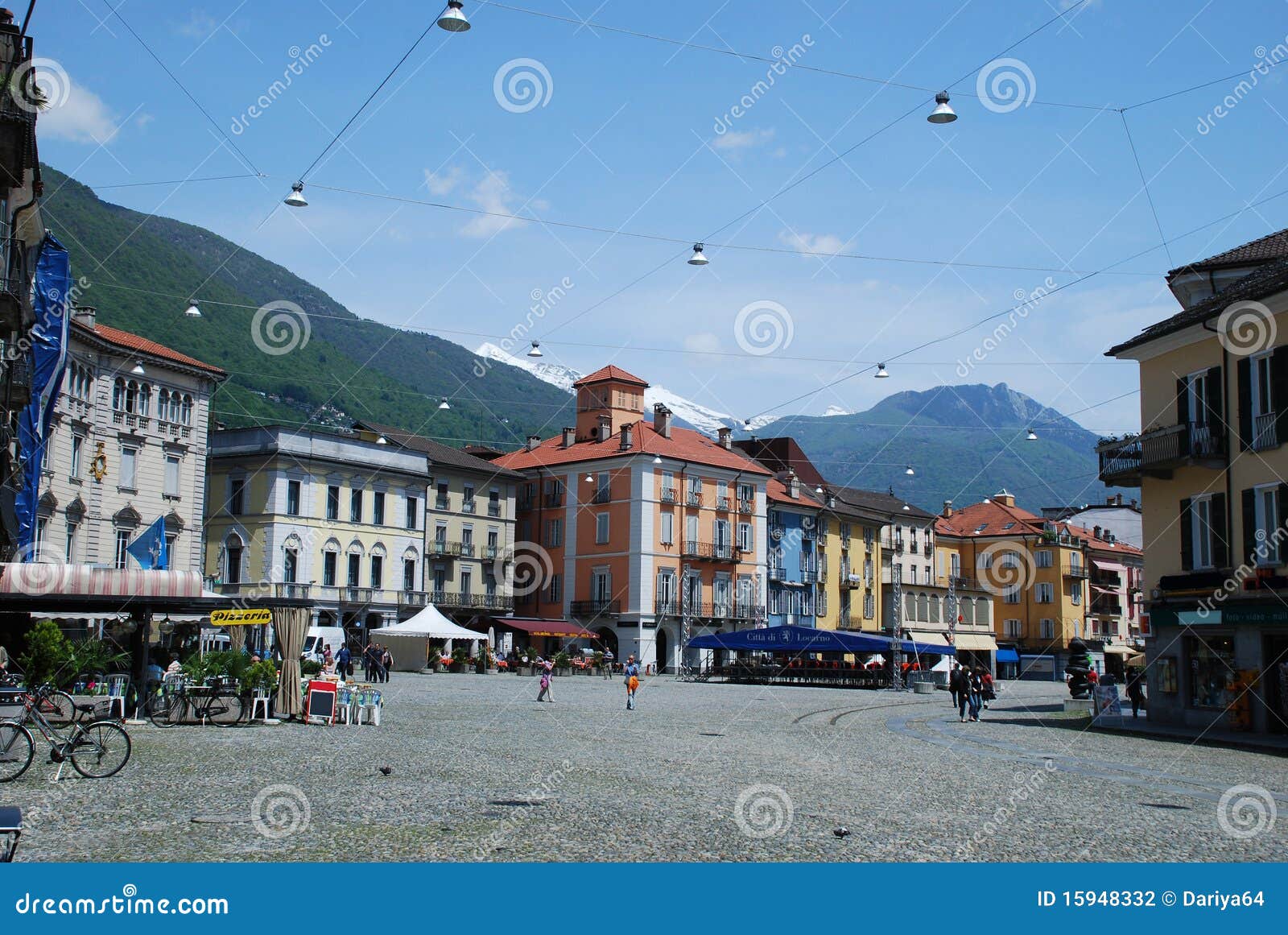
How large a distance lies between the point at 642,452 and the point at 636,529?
4.40 m

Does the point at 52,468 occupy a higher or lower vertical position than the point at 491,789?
higher

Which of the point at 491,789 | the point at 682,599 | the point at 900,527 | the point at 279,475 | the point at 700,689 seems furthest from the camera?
the point at 900,527

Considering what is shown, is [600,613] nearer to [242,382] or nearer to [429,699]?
[429,699]

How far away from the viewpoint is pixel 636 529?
Answer: 7156 centimetres

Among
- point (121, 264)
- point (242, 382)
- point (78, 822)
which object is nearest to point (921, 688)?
point (78, 822)

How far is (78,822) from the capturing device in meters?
11.5

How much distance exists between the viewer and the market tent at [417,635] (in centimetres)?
5056

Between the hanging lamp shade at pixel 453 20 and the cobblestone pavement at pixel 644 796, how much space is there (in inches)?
366

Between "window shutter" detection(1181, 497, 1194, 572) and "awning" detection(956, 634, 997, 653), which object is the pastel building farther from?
"window shutter" detection(1181, 497, 1194, 572)

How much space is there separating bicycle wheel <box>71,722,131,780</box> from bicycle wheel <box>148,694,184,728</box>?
8.69 metres

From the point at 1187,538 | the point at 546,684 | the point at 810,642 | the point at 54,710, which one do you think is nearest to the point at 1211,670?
the point at 1187,538

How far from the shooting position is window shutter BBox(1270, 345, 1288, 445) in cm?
2641

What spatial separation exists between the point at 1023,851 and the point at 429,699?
2533 centimetres

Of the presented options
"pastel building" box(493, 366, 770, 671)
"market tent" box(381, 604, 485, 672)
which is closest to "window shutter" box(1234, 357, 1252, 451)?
"market tent" box(381, 604, 485, 672)
